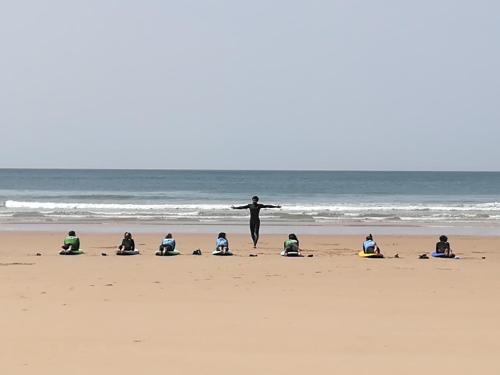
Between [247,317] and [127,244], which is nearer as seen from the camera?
[247,317]

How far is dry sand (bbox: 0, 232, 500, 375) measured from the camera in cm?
673

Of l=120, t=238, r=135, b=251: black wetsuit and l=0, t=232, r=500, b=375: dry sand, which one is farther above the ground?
l=120, t=238, r=135, b=251: black wetsuit

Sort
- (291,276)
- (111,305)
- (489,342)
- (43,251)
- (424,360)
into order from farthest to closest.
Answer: (43,251), (291,276), (111,305), (489,342), (424,360)

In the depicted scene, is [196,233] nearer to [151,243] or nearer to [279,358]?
[151,243]

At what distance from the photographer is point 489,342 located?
748 centimetres

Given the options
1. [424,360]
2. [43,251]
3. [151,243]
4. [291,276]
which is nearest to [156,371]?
[424,360]

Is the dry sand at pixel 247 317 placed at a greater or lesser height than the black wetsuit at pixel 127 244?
lesser

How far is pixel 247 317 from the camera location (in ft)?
28.3

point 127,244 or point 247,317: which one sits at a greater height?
point 127,244

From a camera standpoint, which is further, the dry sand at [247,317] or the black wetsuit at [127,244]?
the black wetsuit at [127,244]

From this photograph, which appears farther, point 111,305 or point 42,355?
point 111,305

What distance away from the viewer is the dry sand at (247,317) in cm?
673

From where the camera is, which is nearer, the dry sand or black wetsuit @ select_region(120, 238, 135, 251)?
the dry sand

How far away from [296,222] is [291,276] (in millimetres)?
18546
